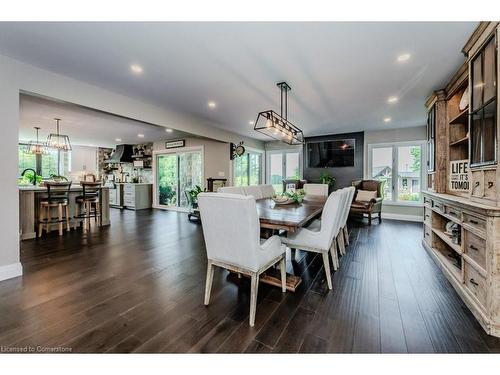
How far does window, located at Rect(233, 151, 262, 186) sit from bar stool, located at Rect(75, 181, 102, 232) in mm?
3694

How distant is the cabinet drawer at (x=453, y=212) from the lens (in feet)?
7.23

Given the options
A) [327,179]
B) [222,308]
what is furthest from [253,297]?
[327,179]

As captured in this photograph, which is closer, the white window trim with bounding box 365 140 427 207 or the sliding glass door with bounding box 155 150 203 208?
the white window trim with bounding box 365 140 427 207

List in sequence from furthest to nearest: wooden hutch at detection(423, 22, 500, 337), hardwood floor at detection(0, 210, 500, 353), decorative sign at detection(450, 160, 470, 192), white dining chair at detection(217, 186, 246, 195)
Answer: white dining chair at detection(217, 186, 246, 195), decorative sign at detection(450, 160, 470, 192), wooden hutch at detection(423, 22, 500, 337), hardwood floor at detection(0, 210, 500, 353)

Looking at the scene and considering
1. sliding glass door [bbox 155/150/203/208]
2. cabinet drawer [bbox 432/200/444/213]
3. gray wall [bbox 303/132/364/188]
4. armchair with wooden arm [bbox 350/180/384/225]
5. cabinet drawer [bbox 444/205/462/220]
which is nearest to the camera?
cabinet drawer [bbox 444/205/462/220]

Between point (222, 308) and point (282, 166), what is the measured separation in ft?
21.4

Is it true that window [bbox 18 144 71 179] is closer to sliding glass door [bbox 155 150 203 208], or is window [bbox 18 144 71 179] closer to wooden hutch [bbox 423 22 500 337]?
sliding glass door [bbox 155 150 203 208]

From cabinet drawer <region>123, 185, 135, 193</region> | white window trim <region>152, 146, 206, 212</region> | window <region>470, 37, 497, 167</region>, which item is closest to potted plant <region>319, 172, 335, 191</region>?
white window trim <region>152, 146, 206, 212</region>

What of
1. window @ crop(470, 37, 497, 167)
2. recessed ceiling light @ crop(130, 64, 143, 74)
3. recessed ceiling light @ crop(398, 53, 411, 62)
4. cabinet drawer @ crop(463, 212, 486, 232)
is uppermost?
recessed ceiling light @ crop(130, 64, 143, 74)

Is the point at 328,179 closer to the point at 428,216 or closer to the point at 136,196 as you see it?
the point at 428,216

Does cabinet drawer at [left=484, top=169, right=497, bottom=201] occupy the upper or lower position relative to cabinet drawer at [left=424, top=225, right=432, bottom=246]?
upper

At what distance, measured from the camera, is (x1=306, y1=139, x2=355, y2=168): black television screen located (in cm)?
663
